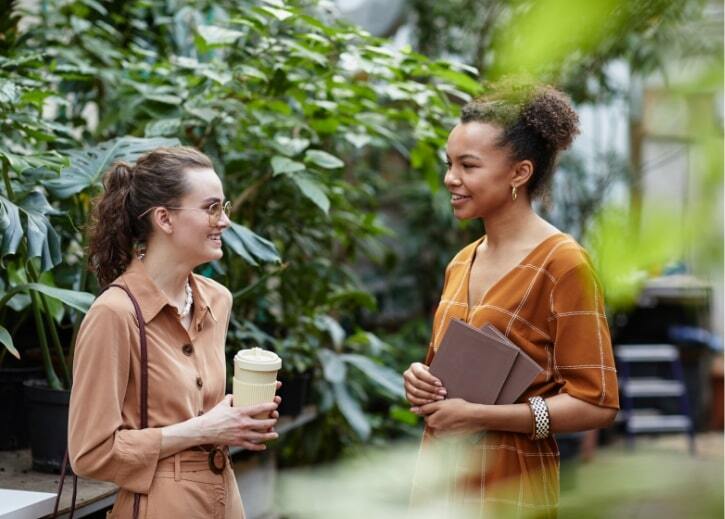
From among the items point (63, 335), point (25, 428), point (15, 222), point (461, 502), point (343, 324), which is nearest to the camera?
point (461, 502)

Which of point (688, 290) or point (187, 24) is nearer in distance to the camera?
point (688, 290)

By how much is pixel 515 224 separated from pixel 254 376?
2.08ft

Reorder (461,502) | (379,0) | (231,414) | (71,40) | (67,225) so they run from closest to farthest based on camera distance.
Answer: (461,502) → (231,414) → (67,225) → (71,40) → (379,0)

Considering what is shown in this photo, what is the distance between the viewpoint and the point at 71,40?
12.0 ft

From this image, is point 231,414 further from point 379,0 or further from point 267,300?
point 379,0

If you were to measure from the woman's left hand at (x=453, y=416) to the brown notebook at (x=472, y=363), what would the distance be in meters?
0.03

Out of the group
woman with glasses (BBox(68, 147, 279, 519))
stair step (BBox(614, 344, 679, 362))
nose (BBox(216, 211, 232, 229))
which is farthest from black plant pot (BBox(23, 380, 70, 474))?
stair step (BBox(614, 344, 679, 362))

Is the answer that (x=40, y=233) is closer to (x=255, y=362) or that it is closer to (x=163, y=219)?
(x=163, y=219)

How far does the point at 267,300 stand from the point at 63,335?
42.8 inches

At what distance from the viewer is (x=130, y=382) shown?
1662mm

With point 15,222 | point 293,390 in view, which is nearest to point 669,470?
point 15,222

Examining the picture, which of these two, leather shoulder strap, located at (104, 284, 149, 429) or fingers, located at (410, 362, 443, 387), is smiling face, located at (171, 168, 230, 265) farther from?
fingers, located at (410, 362, 443, 387)

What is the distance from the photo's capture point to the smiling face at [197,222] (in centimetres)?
177

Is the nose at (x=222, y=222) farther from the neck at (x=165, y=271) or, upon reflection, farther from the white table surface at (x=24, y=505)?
the white table surface at (x=24, y=505)
